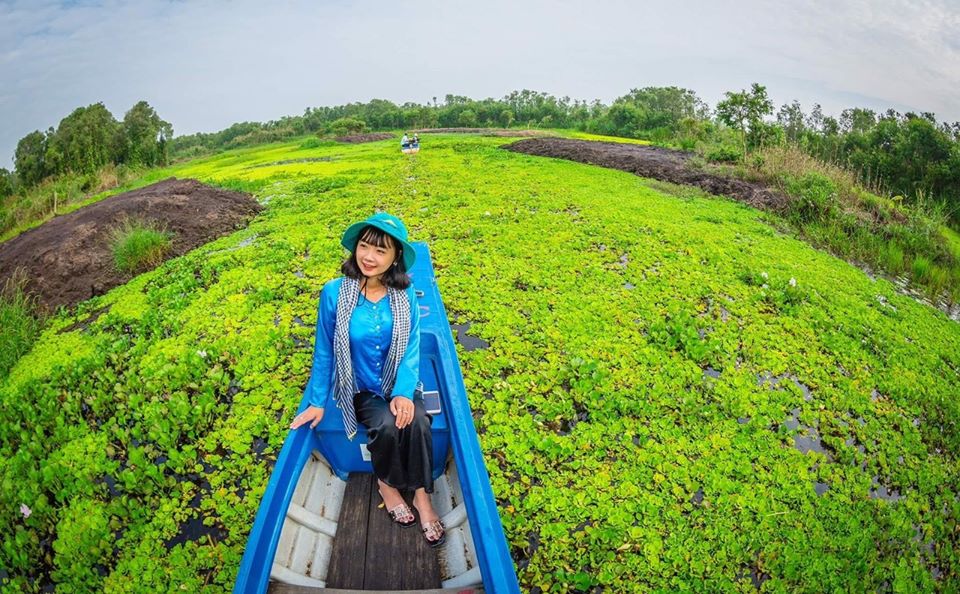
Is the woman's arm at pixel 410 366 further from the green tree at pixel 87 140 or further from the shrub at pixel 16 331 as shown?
the green tree at pixel 87 140

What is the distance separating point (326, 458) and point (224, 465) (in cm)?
100

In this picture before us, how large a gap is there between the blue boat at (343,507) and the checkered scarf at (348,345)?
0.57 feet

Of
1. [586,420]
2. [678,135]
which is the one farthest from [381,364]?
[678,135]

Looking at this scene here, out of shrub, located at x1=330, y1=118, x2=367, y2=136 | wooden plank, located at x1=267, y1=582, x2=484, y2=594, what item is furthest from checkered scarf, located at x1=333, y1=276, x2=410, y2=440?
shrub, located at x1=330, y1=118, x2=367, y2=136

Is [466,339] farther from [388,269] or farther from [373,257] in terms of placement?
[373,257]

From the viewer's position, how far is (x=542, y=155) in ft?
63.3

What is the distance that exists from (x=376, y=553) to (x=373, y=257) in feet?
5.57

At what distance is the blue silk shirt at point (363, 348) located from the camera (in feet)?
9.03

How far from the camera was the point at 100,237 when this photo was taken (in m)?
8.66

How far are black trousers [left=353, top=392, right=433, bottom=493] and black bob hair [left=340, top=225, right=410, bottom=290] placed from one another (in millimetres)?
774

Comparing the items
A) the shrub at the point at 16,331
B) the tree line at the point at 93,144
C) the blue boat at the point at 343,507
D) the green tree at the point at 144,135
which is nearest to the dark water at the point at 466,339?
the blue boat at the point at 343,507

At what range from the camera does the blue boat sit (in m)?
2.07

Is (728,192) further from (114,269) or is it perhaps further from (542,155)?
(114,269)

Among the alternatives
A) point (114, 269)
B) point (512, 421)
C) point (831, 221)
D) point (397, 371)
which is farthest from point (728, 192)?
point (114, 269)
